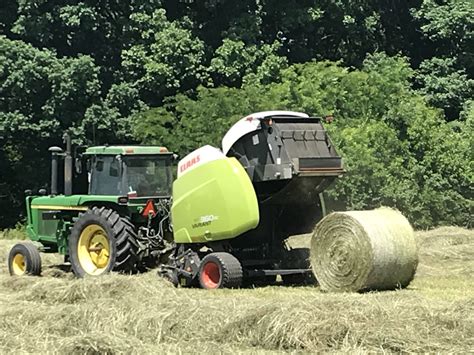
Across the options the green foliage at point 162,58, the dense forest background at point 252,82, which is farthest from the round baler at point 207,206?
the green foliage at point 162,58

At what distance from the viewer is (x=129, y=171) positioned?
1397 cm

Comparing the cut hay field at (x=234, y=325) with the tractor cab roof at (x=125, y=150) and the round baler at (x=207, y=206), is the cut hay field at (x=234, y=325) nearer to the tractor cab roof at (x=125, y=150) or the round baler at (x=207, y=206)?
the round baler at (x=207, y=206)

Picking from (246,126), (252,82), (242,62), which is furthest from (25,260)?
(242,62)

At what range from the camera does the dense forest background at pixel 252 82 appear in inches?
914

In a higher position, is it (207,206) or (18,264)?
(207,206)

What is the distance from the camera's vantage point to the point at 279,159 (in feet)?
39.6

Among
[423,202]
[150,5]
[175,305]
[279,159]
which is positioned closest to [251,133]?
[279,159]

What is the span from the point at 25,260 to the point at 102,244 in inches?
67.2

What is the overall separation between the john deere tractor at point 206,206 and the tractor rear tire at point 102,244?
0.02 m

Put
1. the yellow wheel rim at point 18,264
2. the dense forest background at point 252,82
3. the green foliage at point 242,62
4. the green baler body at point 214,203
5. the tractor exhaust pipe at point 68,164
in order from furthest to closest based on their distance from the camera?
the green foliage at point 242,62
the dense forest background at point 252,82
the yellow wheel rim at point 18,264
the tractor exhaust pipe at point 68,164
the green baler body at point 214,203

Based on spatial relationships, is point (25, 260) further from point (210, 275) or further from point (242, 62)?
point (242, 62)

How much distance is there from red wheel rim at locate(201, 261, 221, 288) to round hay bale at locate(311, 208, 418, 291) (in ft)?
4.96

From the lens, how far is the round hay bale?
11.0 meters

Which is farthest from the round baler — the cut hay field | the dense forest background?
the dense forest background
